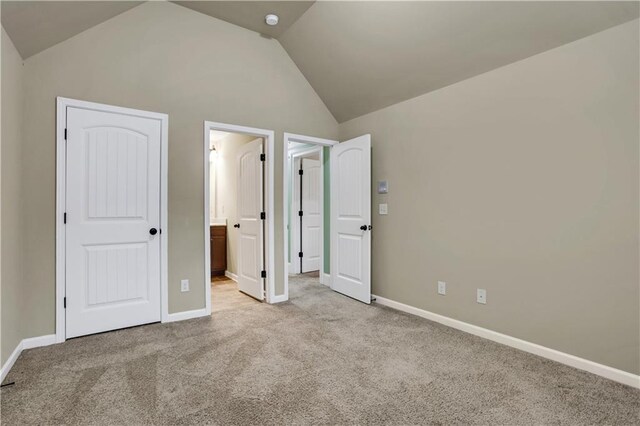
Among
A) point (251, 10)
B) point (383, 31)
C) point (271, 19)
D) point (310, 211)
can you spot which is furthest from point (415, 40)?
point (310, 211)

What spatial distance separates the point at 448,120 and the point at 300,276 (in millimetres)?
3478

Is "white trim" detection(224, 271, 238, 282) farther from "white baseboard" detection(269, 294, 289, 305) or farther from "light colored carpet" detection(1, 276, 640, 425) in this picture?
"light colored carpet" detection(1, 276, 640, 425)

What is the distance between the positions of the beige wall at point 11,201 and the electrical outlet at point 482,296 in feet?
12.0

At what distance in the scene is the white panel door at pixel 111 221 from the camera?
2.82m

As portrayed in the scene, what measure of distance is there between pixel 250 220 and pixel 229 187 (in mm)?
1361

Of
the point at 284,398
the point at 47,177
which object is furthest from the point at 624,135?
the point at 47,177

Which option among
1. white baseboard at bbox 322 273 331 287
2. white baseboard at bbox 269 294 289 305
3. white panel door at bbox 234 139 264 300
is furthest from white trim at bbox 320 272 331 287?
white panel door at bbox 234 139 264 300

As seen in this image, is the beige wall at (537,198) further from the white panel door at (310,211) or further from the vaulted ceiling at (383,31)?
the white panel door at (310,211)

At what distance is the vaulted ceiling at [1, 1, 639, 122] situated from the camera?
2.25 meters

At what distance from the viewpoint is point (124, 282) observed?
305cm

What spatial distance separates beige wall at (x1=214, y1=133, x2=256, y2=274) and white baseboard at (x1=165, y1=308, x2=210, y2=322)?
175 cm

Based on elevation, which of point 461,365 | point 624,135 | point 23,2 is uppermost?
point 23,2

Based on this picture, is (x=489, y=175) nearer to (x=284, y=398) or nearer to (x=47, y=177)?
(x=284, y=398)

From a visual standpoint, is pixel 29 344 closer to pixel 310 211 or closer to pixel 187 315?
pixel 187 315
